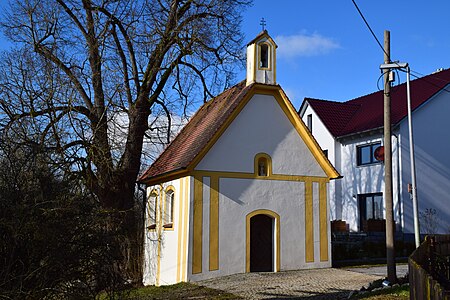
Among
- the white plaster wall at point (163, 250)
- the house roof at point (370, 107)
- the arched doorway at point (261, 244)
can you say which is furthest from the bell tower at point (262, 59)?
the house roof at point (370, 107)

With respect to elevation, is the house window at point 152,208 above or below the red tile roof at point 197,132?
below

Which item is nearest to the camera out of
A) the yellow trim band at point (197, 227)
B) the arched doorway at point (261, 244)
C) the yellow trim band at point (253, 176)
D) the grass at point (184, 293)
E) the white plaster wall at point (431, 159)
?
the grass at point (184, 293)

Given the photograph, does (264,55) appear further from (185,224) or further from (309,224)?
(185,224)

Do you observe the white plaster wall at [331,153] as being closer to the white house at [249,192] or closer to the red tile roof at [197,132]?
the red tile roof at [197,132]

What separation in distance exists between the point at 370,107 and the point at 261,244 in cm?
1656

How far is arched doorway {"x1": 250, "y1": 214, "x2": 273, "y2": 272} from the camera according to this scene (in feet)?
62.5

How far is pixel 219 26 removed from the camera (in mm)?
22438

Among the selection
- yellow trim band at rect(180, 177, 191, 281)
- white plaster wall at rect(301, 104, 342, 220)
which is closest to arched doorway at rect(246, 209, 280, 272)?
yellow trim band at rect(180, 177, 191, 281)

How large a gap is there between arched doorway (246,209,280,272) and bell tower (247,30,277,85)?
5.09 metres

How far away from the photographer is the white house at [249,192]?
60.0 ft

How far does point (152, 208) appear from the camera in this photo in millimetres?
22969

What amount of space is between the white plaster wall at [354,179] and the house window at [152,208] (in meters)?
12.3

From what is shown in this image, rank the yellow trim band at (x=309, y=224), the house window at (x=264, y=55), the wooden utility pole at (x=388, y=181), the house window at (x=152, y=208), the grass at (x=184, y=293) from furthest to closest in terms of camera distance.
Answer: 1. the house window at (x=152, y=208)
2. the house window at (x=264, y=55)
3. the yellow trim band at (x=309, y=224)
4. the grass at (x=184, y=293)
5. the wooden utility pole at (x=388, y=181)

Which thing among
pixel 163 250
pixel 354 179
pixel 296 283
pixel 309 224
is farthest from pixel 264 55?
pixel 354 179
